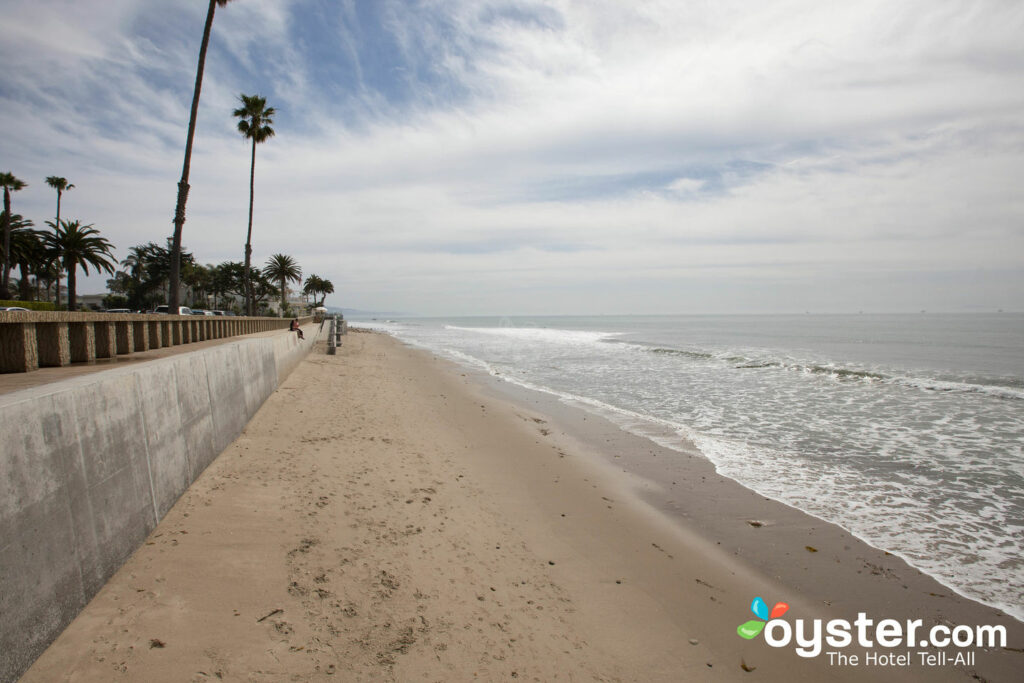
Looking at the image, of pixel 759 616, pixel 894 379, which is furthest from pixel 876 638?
pixel 894 379

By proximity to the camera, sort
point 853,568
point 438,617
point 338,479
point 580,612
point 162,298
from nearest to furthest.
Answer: point 438,617
point 580,612
point 853,568
point 338,479
point 162,298

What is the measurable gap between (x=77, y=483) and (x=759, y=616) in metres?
4.39

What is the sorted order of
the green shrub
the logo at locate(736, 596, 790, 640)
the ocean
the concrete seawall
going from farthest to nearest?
the green shrub → the ocean → the logo at locate(736, 596, 790, 640) → the concrete seawall

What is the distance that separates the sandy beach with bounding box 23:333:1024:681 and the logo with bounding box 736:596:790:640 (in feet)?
0.22

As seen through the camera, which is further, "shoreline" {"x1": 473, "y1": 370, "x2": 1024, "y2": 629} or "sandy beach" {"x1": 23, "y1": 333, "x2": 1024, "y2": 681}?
"shoreline" {"x1": 473, "y1": 370, "x2": 1024, "y2": 629}

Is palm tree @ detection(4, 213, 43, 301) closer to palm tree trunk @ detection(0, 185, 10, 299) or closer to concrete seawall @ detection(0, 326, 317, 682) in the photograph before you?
palm tree trunk @ detection(0, 185, 10, 299)

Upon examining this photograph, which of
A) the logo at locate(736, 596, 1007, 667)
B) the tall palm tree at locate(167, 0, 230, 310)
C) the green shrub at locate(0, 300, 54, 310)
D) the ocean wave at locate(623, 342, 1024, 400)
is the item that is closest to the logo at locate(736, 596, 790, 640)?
the logo at locate(736, 596, 1007, 667)

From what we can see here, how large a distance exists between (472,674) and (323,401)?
8942 mm

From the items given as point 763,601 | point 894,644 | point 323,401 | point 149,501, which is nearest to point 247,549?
point 149,501

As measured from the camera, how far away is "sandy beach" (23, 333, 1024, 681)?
3.04 m

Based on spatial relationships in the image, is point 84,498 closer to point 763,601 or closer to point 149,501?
point 149,501

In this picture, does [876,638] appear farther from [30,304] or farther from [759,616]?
[30,304]

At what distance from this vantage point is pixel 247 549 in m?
4.06

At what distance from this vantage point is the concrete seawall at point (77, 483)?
235 centimetres
